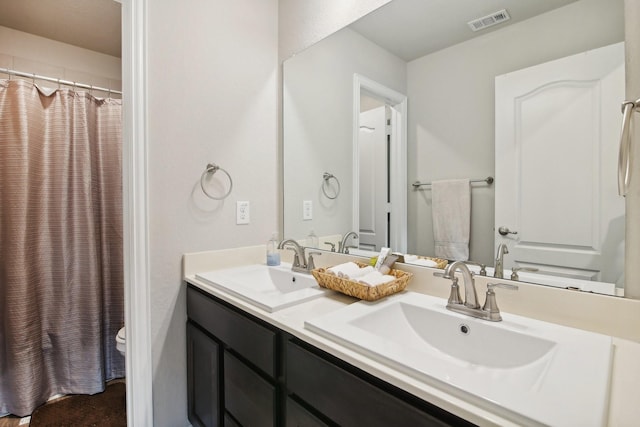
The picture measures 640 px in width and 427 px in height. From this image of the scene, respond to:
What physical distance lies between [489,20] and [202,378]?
71.3 inches

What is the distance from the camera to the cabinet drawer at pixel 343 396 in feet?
2.01

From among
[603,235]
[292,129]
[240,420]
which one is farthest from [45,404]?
[603,235]

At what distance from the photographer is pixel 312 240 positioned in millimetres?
1711

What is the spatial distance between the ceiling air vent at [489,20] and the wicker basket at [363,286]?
0.92 meters

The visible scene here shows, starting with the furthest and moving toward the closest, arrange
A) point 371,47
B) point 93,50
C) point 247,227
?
point 93,50, point 247,227, point 371,47

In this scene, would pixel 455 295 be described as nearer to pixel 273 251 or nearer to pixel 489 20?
pixel 489 20

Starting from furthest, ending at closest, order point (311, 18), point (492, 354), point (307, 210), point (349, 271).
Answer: point (307, 210) → point (311, 18) → point (349, 271) → point (492, 354)

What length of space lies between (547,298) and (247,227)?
1357 mm

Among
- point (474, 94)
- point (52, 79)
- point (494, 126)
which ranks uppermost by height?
point (52, 79)

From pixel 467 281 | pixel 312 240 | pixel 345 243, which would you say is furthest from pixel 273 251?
pixel 467 281

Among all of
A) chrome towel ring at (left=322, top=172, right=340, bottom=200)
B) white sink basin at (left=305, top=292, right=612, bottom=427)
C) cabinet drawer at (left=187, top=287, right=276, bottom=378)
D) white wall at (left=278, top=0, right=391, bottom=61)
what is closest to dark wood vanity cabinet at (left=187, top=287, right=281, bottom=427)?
cabinet drawer at (left=187, top=287, right=276, bottom=378)

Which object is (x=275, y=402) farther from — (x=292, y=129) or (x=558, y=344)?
(x=292, y=129)

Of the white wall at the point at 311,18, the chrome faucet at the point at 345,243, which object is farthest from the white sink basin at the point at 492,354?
the white wall at the point at 311,18

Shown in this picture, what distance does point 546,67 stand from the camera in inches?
36.6
